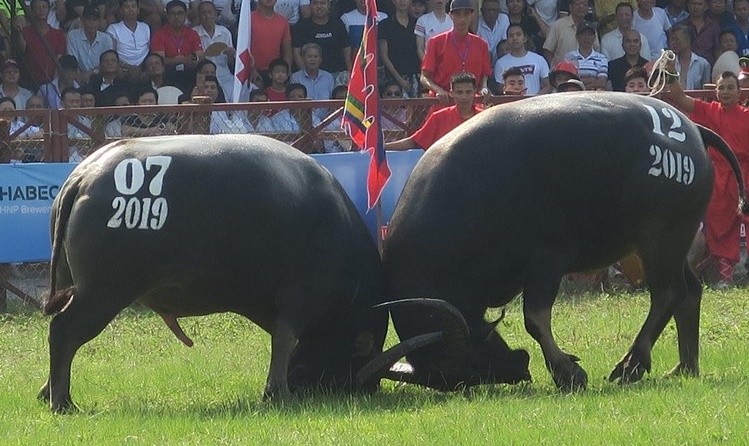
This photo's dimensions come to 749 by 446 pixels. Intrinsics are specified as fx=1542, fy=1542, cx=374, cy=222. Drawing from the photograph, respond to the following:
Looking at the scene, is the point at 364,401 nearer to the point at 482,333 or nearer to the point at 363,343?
the point at 363,343

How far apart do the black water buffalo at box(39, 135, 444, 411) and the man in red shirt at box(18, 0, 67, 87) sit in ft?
24.8

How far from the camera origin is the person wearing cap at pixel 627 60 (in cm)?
1727

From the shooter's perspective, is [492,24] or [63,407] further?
[492,24]

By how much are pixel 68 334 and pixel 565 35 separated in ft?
33.8

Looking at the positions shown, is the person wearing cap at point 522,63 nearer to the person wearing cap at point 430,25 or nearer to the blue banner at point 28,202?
the person wearing cap at point 430,25

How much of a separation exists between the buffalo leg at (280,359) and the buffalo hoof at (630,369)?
1.93 m

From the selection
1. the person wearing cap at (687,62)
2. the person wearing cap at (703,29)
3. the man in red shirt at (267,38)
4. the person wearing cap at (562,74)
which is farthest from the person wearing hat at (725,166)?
the man in red shirt at (267,38)

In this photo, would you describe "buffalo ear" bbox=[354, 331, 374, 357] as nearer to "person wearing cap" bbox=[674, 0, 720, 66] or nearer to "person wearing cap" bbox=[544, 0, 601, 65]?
"person wearing cap" bbox=[544, 0, 601, 65]

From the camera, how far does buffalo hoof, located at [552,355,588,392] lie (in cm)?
862

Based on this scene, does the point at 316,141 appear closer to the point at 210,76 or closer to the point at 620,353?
the point at 210,76

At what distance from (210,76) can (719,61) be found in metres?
5.93

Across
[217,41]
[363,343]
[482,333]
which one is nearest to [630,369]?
[482,333]

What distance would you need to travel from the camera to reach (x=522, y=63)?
55.2 ft

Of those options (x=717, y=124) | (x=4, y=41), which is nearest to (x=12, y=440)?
(x=717, y=124)
